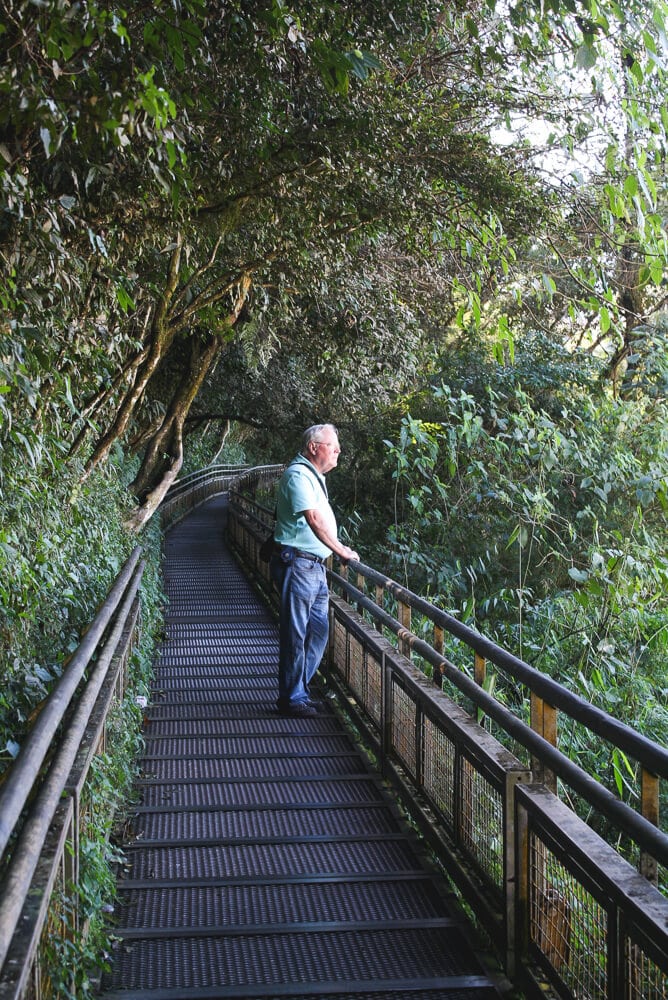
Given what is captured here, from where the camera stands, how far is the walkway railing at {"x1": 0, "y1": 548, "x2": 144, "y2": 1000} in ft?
5.69

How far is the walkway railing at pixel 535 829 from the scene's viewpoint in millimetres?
2225

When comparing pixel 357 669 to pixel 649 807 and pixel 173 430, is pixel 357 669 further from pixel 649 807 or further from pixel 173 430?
pixel 173 430

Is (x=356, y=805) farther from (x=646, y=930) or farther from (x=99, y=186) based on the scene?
(x=99, y=186)

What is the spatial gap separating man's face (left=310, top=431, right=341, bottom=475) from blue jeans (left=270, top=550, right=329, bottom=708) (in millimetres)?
612

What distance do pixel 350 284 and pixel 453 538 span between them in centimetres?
360

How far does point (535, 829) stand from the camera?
2.80m

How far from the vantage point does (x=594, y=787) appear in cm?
246

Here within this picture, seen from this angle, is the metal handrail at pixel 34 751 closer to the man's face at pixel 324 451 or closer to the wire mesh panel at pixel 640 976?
the wire mesh panel at pixel 640 976

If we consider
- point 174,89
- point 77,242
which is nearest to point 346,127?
point 174,89

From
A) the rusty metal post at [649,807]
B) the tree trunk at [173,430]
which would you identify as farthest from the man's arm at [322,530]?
the tree trunk at [173,430]

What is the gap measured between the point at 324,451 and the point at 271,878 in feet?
9.13

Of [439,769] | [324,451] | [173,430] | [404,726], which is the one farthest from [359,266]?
[439,769]

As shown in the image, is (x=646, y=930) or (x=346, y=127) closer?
(x=646, y=930)

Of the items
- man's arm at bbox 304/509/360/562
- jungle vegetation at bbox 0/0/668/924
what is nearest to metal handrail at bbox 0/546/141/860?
jungle vegetation at bbox 0/0/668/924
